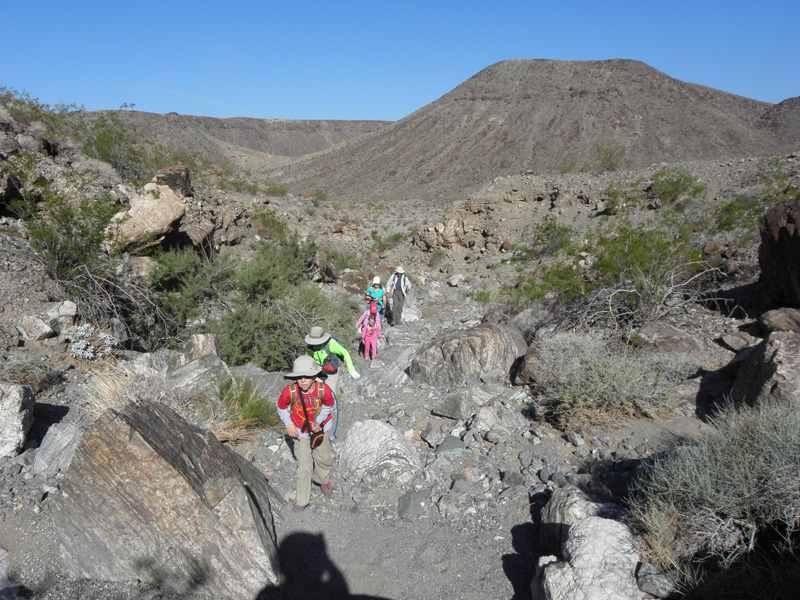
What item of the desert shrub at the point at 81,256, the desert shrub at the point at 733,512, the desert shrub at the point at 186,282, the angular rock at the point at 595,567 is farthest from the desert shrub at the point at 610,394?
the desert shrub at the point at 186,282

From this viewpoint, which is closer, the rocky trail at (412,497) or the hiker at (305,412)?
the rocky trail at (412,497)

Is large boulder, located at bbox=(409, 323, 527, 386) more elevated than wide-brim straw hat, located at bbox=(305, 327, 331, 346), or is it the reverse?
wide-brim straw hat, located at bbox=(305, 327, 331, 346)

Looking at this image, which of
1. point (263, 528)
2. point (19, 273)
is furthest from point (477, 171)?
point (263, 528)

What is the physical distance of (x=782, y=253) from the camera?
6555mm

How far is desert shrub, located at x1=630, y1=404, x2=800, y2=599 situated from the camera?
2.40m

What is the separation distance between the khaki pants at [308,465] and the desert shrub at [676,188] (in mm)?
13157

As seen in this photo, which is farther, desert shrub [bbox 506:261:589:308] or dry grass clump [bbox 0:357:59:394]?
desert shrub [bbox 506:261:589:308]

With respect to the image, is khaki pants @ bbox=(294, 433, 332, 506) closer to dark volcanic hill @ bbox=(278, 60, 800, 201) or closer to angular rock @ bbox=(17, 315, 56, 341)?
angular rock @ bbox=(17, 315, 56, 341)

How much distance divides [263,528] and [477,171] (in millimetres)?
48282

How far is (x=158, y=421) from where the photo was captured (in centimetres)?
329

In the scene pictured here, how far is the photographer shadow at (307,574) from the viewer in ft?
10.4

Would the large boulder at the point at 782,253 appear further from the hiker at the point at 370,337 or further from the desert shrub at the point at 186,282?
the desert shrub at the point at 186,282

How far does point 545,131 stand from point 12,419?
5740cm

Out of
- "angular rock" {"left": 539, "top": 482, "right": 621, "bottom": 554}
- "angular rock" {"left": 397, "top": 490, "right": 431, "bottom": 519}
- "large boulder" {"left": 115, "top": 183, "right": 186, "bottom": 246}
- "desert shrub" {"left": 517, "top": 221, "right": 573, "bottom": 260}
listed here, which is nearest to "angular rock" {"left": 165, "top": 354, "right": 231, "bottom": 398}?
"angular rock" {"left": 397, "top": 490, "right": 431, "bottom": 519}
